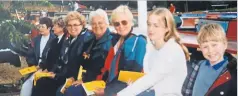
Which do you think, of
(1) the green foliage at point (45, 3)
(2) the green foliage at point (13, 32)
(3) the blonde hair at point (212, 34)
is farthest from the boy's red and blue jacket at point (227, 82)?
(2) the green foliage at point (13, 32)

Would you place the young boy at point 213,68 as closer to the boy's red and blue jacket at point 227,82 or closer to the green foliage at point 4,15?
the boy's red and blue jacket at point 227,82

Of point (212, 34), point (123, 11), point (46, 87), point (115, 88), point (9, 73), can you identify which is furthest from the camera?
point (46, 87)

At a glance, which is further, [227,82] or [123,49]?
[123,49]

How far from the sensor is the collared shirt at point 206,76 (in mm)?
3148

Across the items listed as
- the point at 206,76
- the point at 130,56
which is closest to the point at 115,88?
the point at 130,56

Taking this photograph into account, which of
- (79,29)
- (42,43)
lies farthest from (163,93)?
(42,43)

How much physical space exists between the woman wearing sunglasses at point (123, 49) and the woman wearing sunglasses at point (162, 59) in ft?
0.23

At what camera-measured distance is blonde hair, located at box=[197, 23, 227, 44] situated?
3.08 meters

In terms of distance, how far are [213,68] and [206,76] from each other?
8cm

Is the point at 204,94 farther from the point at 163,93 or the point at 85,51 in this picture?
the point at 85,51

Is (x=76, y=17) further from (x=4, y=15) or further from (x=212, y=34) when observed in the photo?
(x=212, y=34)

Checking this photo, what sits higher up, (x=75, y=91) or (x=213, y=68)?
(x=213, y=68)

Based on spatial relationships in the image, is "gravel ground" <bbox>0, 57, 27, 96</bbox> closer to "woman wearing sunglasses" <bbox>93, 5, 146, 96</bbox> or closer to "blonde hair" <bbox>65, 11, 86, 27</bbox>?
"blonde hair" <bbox>65, 11, 86, 27</bbox>

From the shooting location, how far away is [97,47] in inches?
132
